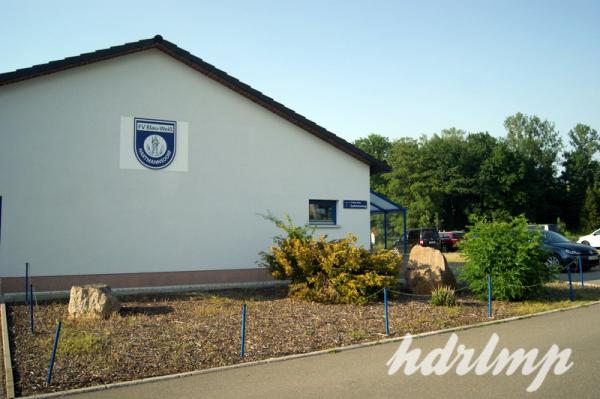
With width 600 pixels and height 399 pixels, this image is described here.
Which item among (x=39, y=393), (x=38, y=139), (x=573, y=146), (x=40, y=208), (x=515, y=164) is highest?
(x=573, y=146)

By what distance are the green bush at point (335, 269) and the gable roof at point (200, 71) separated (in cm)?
480

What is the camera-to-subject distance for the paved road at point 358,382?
21.4 feet

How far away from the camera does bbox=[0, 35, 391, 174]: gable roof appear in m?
14.2

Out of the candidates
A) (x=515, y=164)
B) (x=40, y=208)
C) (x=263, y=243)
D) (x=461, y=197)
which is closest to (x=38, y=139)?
(x=40, y=208)

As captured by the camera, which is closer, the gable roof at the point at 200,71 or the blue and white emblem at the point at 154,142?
the gable roof at the point at 200,71

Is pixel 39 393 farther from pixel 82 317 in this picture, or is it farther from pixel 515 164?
pixel 515 164

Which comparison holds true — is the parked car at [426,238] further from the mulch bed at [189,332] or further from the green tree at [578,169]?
the green tree at [578,169]

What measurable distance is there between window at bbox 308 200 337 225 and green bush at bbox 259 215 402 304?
356cm

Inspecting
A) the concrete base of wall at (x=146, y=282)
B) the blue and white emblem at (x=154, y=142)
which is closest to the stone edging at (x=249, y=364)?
the concrete base of wall at (x=146, y=282)

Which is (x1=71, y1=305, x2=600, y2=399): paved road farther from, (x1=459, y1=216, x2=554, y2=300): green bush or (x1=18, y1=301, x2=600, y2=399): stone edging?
(x1=459, y1=216, x2=554, y2=300): green bush

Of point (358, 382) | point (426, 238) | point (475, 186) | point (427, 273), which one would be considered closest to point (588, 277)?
point (427, 273)

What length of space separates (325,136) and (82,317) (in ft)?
32.5

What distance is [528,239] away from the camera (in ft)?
46.6

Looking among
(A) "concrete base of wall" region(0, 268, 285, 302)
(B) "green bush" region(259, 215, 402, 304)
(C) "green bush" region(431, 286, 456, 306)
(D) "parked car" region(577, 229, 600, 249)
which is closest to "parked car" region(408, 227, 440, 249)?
(D) "parked car" region(577, 229, 600, 249)
